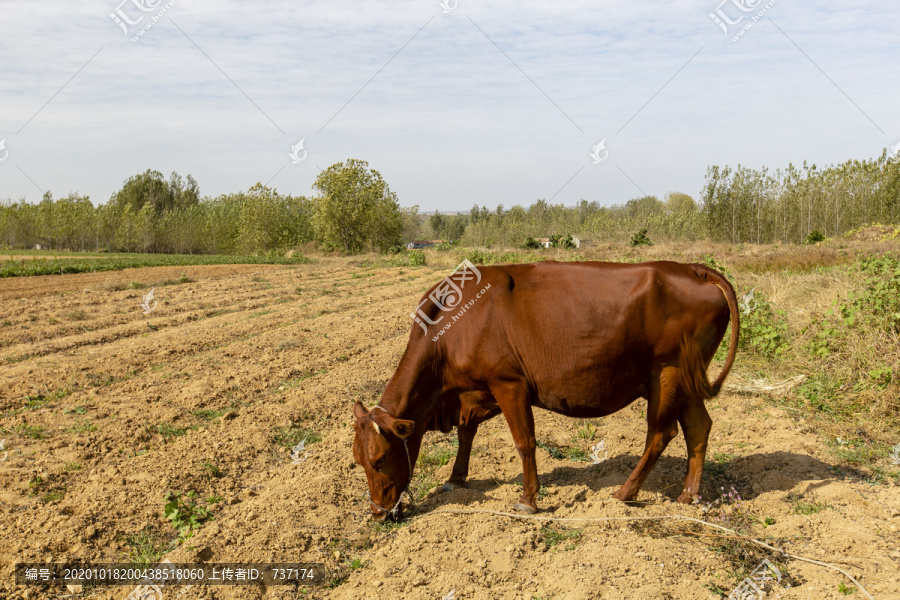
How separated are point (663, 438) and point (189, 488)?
4.20 meters

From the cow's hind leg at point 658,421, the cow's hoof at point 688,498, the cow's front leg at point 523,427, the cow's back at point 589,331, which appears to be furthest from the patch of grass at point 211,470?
the cow's hoof at point 688,498

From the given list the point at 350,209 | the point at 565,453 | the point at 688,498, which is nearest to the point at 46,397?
the point at 565,453

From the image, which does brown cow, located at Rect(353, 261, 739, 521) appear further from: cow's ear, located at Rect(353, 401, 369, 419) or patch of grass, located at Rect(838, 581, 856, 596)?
patch of grass, located at Rect(838, 581, 856, 596)

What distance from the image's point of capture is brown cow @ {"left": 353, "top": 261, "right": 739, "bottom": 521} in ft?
16.9

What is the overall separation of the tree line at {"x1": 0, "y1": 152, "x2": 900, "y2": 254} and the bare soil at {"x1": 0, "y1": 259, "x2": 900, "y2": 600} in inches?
1400

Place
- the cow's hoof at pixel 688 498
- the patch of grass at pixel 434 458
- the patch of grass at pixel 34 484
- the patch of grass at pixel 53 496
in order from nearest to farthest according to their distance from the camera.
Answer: the cow's hoof at pixel 688 498 < the patch of grass at pixel 53 496 < the patch of grass at pixel 34 484 < the patch of grass at pixel 434 458

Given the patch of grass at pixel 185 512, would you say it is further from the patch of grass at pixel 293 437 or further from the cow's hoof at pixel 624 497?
the cow's hoof at pixel 624 497

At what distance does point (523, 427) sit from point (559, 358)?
626mm

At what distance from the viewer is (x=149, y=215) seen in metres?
69.4

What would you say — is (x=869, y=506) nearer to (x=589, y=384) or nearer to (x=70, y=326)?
(x=589, y=384)

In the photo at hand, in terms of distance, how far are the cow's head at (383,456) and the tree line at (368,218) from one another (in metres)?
37.9

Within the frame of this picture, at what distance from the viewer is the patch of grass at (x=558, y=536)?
484 centimetres

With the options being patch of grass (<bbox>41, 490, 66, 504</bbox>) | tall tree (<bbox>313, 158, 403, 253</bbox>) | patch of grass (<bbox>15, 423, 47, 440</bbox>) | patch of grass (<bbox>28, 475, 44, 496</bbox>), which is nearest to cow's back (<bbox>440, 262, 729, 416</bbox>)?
patch of grass (<bbox>41, 490, 66, 504</bbox>)

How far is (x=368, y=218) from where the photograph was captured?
51688 mm
